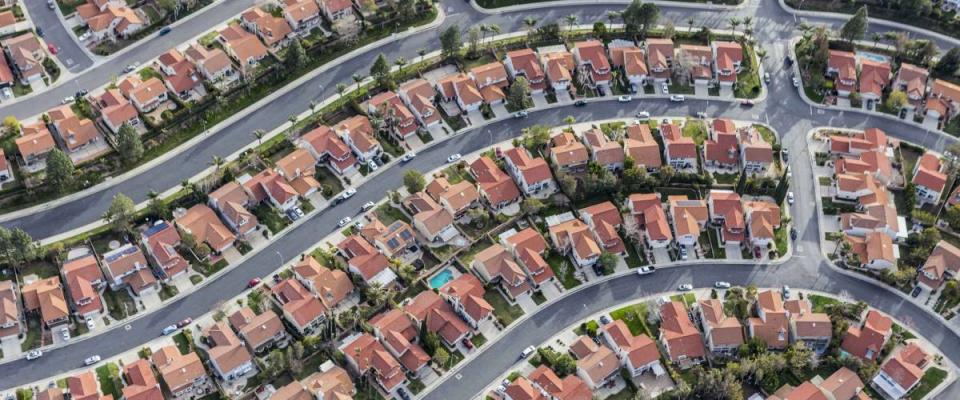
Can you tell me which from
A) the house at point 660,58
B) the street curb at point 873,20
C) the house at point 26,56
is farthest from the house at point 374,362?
the street curb at point 873,20

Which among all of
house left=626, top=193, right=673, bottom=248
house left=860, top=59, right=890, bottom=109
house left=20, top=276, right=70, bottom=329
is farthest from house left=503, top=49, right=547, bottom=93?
house left=20, top=276, right=70, bottom=329

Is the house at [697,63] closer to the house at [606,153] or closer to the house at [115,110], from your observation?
the house at [606,153]

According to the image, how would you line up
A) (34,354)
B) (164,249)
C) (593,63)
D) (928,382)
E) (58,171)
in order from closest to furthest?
1. (34,354)
2. (928,382)
3. (164,249)
4. (58,171)
5. (593,63)

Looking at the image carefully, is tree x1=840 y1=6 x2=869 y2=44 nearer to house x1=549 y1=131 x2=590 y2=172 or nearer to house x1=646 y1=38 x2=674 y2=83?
house x1=646 y1=38 x2=674 y2=83

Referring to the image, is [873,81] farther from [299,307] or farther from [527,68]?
[299,307]

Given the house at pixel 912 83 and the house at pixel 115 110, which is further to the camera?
the house at pixel 912 83

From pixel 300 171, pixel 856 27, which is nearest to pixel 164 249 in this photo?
pixel 300 171

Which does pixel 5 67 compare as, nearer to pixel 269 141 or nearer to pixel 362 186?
pixel 269 141
